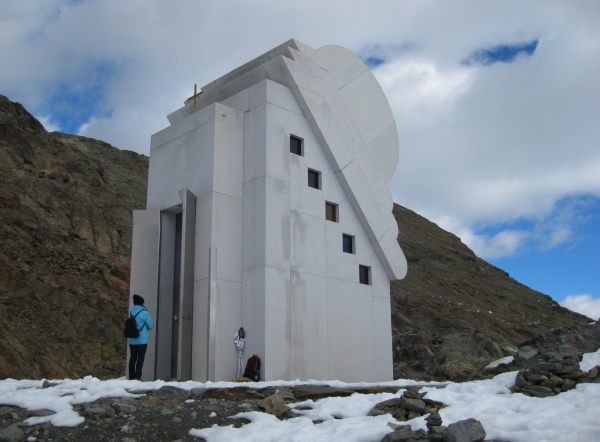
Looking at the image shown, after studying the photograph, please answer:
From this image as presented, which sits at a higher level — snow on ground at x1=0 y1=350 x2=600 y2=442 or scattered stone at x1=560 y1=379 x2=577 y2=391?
scattered stone at x1=560 y1=379 x2=577 y2=391

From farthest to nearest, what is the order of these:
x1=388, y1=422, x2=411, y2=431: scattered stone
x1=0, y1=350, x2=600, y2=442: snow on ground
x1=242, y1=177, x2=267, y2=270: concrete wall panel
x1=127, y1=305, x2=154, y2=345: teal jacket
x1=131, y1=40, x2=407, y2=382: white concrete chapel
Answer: x1=242, y1=177, x2=267, y2=270: concrete wall panel < x1=131, y1=40, x2=407, y2=382: white concrete chapel < x1=127, y1=305, x2=154, y2=345: teal jacket < x1=388, y1=422, x2=411, y2=431: scattered stone < x1=0, y1=350, x2=600, y2=442: snow on ground

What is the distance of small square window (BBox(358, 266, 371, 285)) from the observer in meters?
16.1

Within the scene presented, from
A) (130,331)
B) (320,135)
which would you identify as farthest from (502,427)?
(320,135)

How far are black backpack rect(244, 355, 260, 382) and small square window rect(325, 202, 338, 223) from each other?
3.93 m

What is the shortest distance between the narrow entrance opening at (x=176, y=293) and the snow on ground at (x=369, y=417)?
3.86 metres

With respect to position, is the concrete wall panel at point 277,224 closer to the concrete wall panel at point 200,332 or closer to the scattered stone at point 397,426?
the concrete wall panel at point 200,332

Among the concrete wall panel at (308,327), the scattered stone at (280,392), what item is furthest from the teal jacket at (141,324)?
the concrete wall panel at (308,327)

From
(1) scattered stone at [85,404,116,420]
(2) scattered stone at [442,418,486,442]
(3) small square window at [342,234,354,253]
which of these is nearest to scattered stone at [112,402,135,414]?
(1) scattered stone at [85,404,116,420]

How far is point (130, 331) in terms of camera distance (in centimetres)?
1196

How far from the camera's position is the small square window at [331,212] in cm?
1550

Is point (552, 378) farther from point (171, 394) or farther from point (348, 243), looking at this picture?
point (348, 243)

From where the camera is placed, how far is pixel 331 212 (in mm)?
15617

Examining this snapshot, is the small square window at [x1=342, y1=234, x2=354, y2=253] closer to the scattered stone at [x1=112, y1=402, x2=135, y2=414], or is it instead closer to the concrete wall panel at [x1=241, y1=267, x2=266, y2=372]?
the concrete wall panel at [x1=241, y1=267, x2=266, y2=372]

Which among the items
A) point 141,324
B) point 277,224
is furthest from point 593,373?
point 141,324
